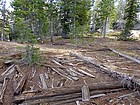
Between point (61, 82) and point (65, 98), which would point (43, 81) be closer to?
point (61, 82)

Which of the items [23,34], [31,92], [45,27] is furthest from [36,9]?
[31,92]

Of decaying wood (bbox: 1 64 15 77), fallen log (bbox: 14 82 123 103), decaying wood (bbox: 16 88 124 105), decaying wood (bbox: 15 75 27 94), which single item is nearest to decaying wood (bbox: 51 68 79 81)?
fallen log (bbox: 14 82 123 103)

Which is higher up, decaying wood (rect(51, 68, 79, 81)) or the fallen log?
decaying wood (rect(51, 68, 79, 81))

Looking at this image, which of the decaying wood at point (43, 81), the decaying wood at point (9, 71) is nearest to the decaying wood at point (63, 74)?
the decaying wood at point (43, 81)

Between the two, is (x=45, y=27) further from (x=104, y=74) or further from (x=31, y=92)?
A: (x=31, y=92)

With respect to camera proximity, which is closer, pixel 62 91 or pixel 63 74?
pixel 62 91

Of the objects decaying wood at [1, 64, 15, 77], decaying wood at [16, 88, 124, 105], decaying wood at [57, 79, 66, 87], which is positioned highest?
decaying wood at [1, 64, 15, 77]

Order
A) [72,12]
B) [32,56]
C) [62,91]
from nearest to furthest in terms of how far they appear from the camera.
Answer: [62,91] → [32,56] → [72,12]

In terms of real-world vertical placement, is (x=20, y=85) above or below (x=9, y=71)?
below

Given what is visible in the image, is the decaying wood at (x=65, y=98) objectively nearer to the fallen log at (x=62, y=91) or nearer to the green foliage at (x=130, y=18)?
the fallen log at (x=62, y=91)

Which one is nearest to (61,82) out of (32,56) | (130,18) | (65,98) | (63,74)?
(63,74)

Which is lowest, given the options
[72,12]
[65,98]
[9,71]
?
[65,98]

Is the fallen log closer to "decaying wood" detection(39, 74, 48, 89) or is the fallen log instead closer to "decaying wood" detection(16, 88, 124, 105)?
"decaying wood" detection(16, 88, 124, 105)

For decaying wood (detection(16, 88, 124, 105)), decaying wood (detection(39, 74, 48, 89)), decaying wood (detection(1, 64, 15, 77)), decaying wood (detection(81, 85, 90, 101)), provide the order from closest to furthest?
decaying wood (detection(16, 88, 124, 105)) < decaying wood (detection(81, 85, 90, 101)) < decaying wood (detection(39, 74, 48, 89)) < decaying wood (detection(1, 64, 15, 77))
